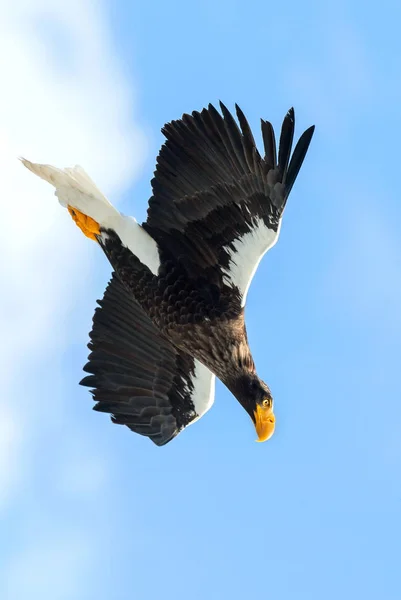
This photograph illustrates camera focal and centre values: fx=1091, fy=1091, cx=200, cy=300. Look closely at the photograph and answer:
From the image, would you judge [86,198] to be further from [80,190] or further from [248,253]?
[248,253]

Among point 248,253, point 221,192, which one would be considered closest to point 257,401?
point 248,253

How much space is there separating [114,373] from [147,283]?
116cm

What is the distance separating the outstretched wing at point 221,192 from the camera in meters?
7.69

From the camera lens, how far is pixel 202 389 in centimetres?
909

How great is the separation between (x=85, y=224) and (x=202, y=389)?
5.49ft

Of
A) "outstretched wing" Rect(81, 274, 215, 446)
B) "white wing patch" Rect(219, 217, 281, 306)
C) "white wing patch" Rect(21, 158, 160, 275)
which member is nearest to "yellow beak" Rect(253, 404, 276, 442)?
"white wing patch" Rect(219, 217, 281, 306)

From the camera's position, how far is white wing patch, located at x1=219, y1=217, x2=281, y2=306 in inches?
308

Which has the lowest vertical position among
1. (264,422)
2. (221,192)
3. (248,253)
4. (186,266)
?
(264,422)

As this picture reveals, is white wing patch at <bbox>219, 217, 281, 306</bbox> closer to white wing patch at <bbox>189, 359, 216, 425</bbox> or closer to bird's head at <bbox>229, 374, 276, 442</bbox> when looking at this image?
bird's head at <bbox>229, 374, 276, 442</bbox>

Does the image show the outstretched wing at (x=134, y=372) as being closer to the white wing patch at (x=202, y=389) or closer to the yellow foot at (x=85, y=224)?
the white wing patch at (x=202, y=389)

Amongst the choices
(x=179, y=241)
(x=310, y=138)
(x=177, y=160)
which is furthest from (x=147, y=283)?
(x=310, y=138)

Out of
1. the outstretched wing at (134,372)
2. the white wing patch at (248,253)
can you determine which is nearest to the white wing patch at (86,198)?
the outstretched wing at (134,372)

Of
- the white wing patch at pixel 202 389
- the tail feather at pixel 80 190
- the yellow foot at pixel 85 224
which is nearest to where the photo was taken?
the tail feather at pixel 80 190

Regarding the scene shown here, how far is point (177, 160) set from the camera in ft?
26.2
